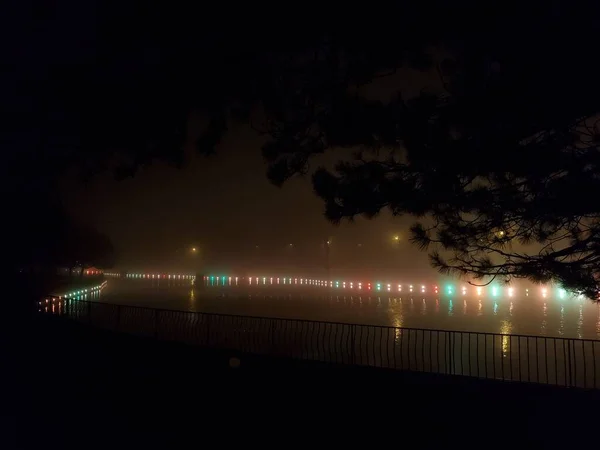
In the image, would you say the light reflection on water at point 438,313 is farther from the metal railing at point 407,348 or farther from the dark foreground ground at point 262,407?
the dark foreground ground at point 262,407

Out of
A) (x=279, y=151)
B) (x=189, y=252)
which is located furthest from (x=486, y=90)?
(x=189, y=252)

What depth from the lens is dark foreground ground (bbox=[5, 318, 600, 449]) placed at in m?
5.58

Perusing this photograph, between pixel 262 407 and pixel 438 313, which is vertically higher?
pixel 438 313

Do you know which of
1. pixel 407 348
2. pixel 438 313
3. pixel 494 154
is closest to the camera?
pixel 494 154

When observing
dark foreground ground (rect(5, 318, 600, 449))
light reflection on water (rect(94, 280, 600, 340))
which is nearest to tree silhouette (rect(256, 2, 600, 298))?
dark foreground ground (rect(5, 318, 600, 449))

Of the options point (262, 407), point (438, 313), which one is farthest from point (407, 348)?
point (438, 313)

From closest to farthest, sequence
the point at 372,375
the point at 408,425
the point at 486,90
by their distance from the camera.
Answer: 1. the point at 486,90
2. the point at 408,425
3. the point at 372,375

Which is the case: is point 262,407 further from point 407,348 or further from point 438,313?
point 438,313

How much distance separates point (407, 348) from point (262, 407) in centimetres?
610

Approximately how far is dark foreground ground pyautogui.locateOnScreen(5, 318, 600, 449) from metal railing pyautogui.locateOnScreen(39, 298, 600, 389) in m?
1.21

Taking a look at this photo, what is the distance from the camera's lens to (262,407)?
22.0ft

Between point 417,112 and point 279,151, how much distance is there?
2.05 metres

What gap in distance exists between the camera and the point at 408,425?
6203 millimetres

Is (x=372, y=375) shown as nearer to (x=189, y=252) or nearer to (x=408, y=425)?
(x=408, y=425)
